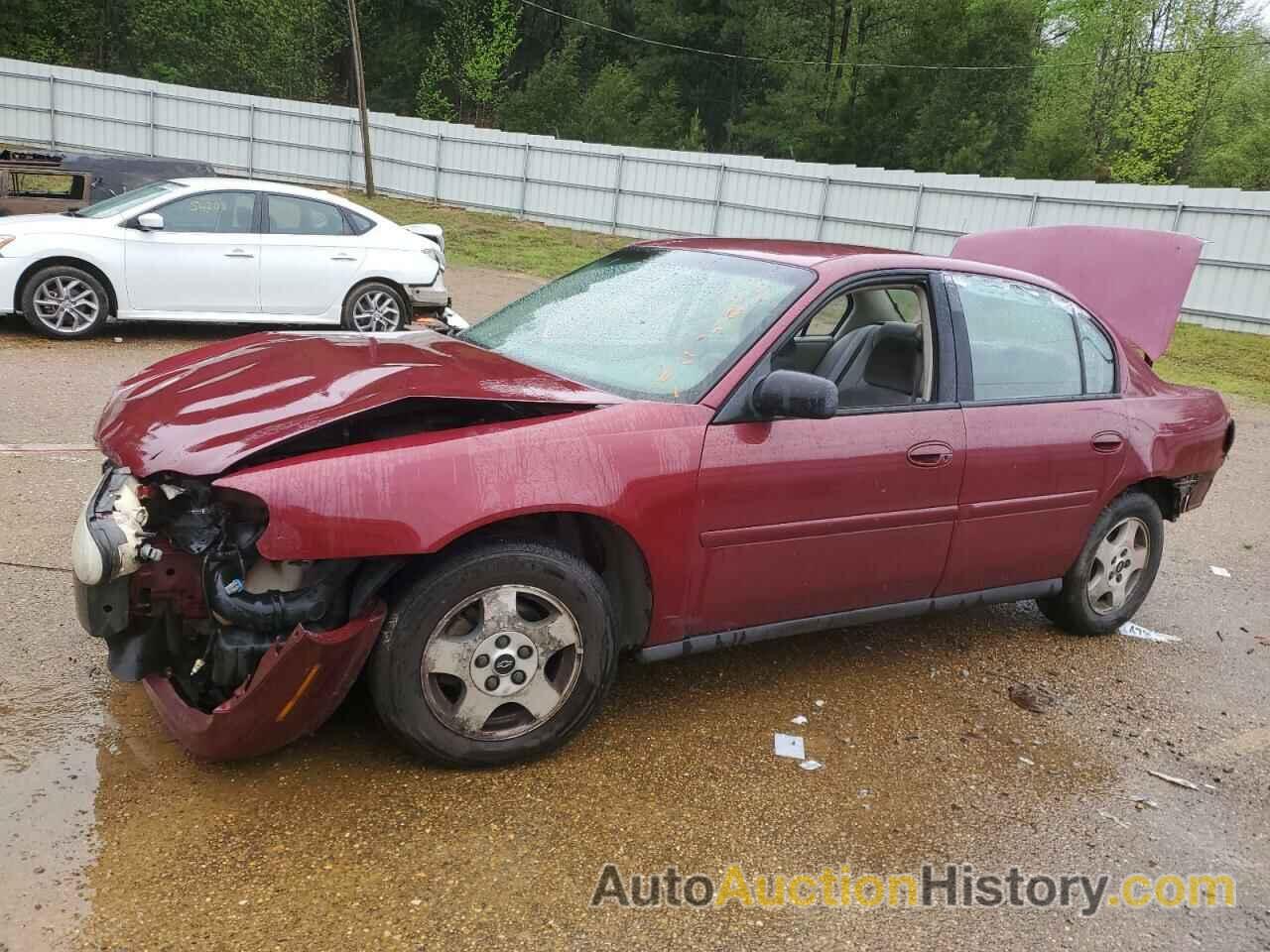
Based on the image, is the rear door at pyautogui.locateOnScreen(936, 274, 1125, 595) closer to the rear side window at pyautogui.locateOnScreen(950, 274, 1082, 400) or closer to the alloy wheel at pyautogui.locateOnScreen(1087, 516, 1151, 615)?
the rear side window at pyautogui.locateOnScreen(950, 274, 1082, 400)

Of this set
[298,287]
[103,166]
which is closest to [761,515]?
[298,287]

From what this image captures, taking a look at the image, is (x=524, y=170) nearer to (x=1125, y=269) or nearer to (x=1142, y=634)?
(x=1125, y=269)

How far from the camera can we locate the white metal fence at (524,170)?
22172 millimetres

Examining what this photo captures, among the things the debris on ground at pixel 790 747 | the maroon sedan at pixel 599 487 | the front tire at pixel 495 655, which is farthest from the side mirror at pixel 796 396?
the debris on ground at pixel 790 747

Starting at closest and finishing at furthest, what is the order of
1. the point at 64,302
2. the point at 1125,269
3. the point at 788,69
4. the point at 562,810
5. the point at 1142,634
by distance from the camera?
the point at 562,810 < the point at 1142,634 < the point at 1125,269 < the point at 64,302 < the point at 788,69

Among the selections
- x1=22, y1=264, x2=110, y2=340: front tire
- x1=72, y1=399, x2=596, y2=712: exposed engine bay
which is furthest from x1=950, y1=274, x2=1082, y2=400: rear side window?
x1=22, y1=264, x2=110, y2=340: front tire

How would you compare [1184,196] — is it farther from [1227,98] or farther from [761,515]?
[1227,98]

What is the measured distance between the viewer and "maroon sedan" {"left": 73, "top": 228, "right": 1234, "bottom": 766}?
9.49 ft

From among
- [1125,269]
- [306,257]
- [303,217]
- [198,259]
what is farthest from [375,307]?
[1125,269]

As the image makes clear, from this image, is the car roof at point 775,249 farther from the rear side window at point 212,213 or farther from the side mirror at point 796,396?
the rear side window at point 212,213

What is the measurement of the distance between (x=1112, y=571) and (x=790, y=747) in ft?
6.79

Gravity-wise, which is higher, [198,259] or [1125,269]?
[1125,269]

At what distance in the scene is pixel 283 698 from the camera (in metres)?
2.83

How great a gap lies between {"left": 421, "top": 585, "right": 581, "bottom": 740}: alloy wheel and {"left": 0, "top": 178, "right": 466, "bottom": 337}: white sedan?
687cm
